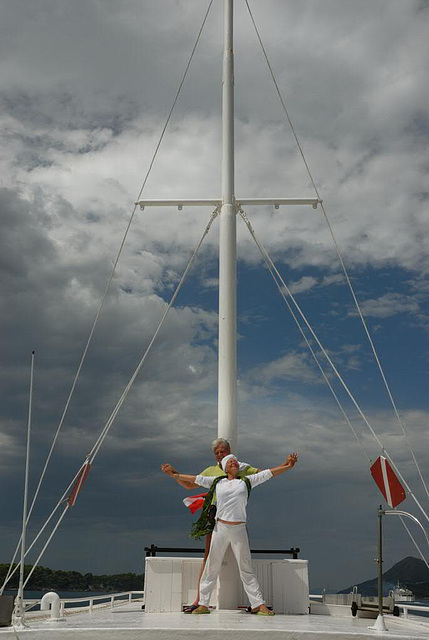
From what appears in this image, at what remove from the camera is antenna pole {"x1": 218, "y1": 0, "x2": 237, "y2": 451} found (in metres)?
12.6

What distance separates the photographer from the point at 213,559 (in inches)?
412

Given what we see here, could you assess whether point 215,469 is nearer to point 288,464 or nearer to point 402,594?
point 288,464

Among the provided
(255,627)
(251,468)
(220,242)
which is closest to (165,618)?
(255,627)

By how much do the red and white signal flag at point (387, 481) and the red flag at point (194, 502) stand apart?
125 inches

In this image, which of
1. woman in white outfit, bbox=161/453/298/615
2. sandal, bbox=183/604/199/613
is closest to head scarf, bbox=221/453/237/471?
woman in white outfit, bbox=161/453/298/615

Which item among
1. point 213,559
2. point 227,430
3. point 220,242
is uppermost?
point 220,242

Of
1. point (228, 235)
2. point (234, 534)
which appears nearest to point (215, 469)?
point (234, 534)

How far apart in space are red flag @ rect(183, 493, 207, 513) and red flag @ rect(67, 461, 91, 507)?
2.12 metres

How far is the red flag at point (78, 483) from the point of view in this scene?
1250 cm

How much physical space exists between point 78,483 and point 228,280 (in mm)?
4736

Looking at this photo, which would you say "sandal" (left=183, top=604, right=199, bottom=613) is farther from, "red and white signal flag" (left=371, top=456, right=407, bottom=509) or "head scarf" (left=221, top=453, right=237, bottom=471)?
"red and white signal flag" (left=371, top=456, right=407, bottom=509)

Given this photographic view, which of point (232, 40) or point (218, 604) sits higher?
point (232, 40)

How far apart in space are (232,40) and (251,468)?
9844 mm

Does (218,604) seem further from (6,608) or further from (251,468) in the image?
(6,608)
